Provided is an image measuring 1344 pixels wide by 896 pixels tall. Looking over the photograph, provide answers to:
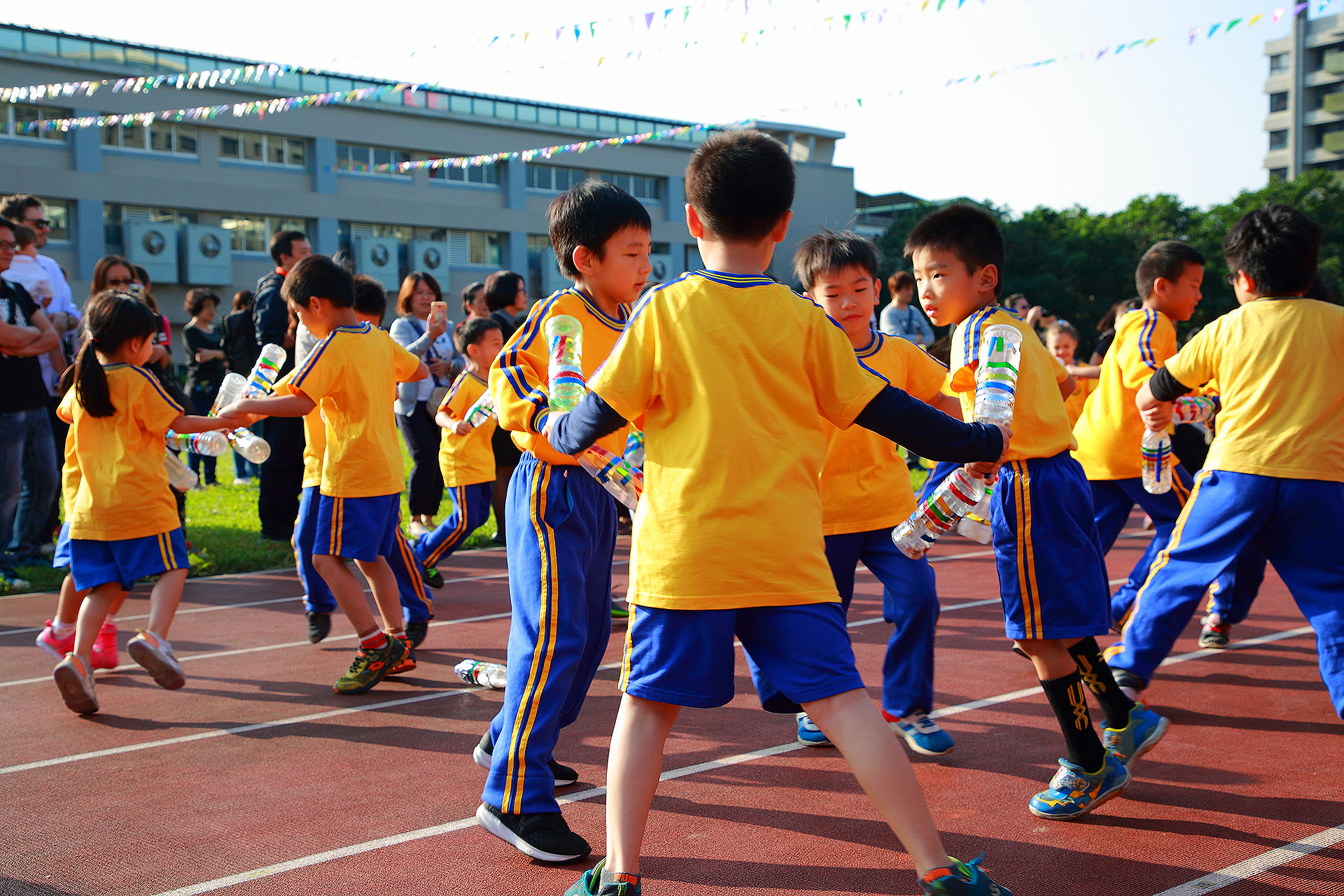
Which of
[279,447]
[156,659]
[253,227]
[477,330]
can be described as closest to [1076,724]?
[156,659]

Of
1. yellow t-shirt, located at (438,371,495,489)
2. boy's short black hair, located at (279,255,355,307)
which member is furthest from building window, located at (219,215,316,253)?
boy's short black hair, located at (279,255,355,307)

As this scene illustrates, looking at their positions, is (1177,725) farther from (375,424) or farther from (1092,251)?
(1092,251)

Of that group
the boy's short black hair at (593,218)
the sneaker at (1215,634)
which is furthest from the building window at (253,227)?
the boy's short black hair at (593,218)

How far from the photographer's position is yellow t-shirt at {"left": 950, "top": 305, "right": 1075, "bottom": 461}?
3.36 m

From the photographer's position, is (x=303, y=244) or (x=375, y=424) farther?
(x=303, y=244)

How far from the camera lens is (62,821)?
3.51 m

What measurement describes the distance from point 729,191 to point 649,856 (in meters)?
1.85

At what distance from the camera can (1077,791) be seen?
3.32 metres

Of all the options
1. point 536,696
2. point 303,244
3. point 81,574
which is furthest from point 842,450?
point 303,244

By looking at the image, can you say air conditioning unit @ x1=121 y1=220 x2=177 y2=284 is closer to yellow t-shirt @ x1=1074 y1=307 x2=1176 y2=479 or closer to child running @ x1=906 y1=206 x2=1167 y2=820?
yellow t-shirt @ x1=1074 y1=307 x2=1176 y2=479

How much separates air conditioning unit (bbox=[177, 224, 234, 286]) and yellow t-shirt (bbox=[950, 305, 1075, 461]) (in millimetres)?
42572

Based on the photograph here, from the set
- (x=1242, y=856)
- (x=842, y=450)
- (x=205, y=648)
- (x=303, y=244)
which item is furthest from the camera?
(x=303, y=244)

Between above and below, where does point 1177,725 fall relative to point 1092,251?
below

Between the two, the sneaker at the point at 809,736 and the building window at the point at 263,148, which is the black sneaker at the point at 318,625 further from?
the building window at the point at 263,148
